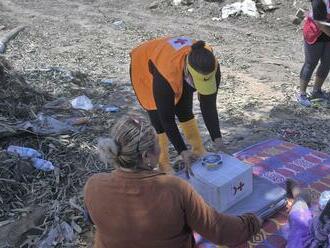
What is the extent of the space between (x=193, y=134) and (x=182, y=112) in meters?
0.25

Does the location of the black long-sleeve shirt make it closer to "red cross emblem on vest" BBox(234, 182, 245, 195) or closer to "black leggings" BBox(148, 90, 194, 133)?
"black leggings" BBox(148, 90, 194, 133)

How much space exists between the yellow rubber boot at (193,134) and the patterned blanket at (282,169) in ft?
1.11

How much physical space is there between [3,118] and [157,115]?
5.90 feet

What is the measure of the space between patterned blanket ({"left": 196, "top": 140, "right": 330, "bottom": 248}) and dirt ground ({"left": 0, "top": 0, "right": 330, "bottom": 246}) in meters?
0.55

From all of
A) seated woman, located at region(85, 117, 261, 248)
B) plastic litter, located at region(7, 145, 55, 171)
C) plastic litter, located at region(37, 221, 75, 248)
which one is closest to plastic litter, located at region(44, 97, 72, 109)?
plastic litter, located at region(7, 145, 55, 171)

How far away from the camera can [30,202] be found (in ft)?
12.7

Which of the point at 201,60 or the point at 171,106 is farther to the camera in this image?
the point at 171,106

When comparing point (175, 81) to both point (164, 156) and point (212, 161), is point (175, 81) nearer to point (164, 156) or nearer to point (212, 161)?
point (212, 161)

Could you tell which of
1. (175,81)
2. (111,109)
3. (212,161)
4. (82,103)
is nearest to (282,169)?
(212,161)

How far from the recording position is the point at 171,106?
3379mm

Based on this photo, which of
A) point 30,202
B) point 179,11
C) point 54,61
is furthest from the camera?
point 179,11

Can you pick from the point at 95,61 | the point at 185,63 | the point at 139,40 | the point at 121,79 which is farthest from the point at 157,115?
the point at 139,40

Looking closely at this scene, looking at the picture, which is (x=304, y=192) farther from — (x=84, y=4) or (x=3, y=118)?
(x=84, y=4)

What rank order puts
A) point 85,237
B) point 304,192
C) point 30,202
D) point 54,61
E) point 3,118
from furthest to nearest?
point 54,61, point 3,118, point 30,202, point 85,237, point 304,192
